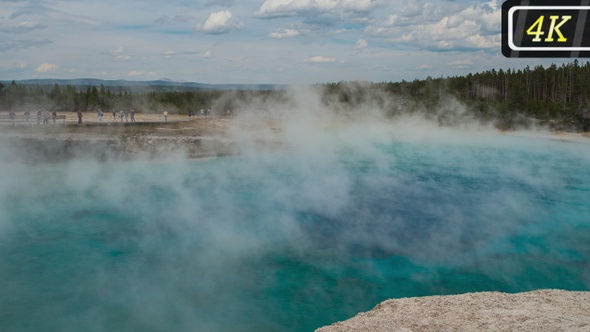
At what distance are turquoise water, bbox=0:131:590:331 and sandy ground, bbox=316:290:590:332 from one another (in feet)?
2.43

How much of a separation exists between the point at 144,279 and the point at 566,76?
130 feet

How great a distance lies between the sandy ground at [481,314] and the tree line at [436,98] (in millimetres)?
26648

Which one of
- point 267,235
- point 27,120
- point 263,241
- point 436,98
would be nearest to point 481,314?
point 263,241

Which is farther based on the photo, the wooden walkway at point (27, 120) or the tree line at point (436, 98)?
the tree line at point (436, 98)

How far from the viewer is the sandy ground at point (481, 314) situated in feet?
17.9

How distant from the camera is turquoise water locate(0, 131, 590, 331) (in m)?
6.90

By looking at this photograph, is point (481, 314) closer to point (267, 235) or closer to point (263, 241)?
point (263, 241)

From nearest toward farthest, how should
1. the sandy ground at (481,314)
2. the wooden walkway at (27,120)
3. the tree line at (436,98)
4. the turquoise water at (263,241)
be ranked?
the sandy ground at (481,314), the turquoise water at (263,241), the wooden walkway at (27,120), the tree line at (436,98)

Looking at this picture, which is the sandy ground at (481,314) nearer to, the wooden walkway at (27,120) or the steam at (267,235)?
the steam at (267,235)

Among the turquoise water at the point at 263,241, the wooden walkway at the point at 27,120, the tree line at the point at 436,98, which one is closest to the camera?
the turquoise water at the point at 263,241

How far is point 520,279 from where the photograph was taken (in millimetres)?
7797

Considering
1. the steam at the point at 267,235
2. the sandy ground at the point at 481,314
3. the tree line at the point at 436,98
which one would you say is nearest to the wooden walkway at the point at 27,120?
the steam at the point at 267,235

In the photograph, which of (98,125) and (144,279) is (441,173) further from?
(98,125)

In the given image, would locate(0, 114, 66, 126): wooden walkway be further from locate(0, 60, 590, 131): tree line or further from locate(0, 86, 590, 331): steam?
locate(0, 60, 590, 131): tree line
